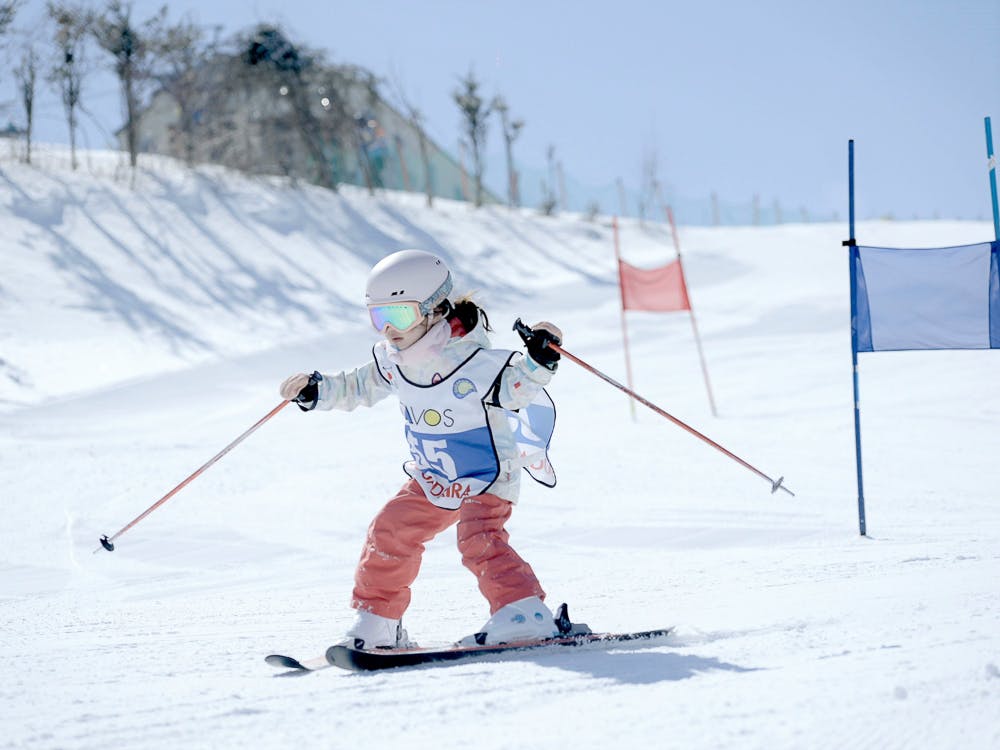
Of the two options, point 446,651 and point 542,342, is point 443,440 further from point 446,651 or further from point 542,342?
point 446,651

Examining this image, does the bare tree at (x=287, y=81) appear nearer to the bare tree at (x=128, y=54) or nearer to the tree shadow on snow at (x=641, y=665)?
the bare tree at (x=128, y=54)

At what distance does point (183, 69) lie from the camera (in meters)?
23.1

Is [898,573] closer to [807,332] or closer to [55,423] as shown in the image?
[55,423]

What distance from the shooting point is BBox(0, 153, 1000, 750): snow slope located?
2635mm

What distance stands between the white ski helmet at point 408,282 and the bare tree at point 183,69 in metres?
19.7

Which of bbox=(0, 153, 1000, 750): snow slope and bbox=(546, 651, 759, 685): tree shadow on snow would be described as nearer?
bbox=(0, 153, 1000, 750): snow slope

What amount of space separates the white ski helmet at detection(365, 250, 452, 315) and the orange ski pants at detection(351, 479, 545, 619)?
70cm

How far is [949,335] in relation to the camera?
5.46 m

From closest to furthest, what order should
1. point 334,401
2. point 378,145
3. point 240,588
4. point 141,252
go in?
point 334,401 → point 240,588 → point 141,252 → point 378,145

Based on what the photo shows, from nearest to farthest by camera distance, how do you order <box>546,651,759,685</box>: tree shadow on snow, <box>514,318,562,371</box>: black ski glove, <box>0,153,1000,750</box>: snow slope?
<box>0,153,1000,750</box>: snow slope < <box>546,651,759,685</box>: tree shadow on snow < <box>514,318,562,371</box>: black ski glove

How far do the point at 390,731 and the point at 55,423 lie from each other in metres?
9.95

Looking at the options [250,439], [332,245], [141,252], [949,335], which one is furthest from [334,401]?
[332,245]

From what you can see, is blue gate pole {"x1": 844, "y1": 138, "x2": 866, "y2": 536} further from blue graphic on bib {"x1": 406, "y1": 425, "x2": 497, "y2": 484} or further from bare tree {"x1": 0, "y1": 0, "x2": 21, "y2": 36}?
bare tree {"x1": 0, "y1": 0, "x2": 21, "y2": 36}

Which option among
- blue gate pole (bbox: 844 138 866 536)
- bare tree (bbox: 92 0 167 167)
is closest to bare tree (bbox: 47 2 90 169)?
bare tree (bbox: 92 0 167 167)
